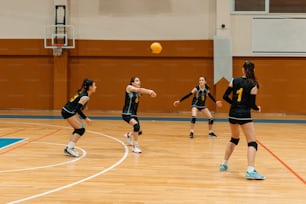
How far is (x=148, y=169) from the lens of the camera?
7.61 metres

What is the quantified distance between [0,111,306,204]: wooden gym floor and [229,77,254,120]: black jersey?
42.5 inches

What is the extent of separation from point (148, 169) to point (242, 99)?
2.16 m

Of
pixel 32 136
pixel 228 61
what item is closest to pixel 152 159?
pixel 32 136

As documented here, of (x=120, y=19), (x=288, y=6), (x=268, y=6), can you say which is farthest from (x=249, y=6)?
(x=120, y=19)

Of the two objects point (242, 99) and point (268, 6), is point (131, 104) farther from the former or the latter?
point (268, 6)

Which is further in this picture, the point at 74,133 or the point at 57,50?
the point at 57,50

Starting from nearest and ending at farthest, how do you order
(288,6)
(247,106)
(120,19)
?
1. (247,106)
2. (288,6)
3. (120,19)

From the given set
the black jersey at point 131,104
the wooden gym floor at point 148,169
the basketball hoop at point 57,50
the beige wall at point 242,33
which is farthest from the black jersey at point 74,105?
the beige wall at point 242,33

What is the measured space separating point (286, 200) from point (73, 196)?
2947 mm

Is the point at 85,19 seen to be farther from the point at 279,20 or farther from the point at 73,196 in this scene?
the point at 73,196

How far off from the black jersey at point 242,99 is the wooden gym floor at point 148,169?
1081mm

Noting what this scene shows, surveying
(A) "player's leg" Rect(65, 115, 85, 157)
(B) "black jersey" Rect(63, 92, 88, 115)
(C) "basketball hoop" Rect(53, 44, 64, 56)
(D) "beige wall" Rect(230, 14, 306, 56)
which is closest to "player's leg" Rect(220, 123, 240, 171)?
(A) "player's leg" Rect(65, 115, 85, 157)

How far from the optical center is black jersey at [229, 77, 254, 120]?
6.86 metres

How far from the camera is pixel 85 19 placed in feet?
63.6
